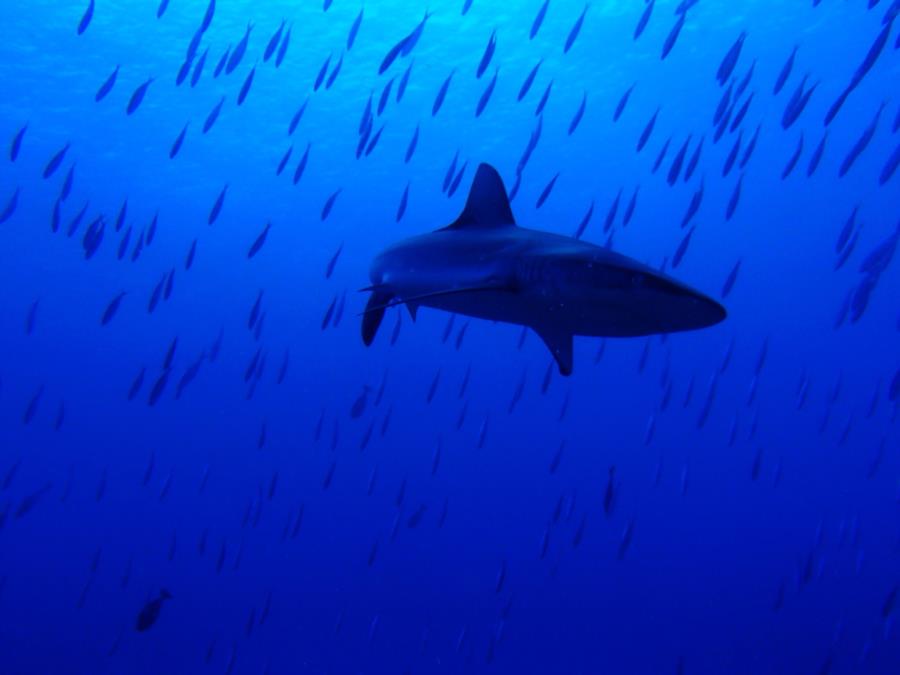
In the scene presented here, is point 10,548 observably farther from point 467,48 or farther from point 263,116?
point 467,48

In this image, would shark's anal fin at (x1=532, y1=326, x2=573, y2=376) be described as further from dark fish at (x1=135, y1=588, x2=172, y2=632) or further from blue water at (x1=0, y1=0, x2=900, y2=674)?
dark fish at (x1=135, y1=588, x2=172, y2=632)

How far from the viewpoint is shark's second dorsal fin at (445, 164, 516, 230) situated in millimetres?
4645

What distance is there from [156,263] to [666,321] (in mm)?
40082

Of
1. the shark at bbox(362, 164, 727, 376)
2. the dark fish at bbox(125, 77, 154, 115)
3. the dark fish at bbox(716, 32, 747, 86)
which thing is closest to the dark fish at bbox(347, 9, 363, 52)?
the dark fish at bbox(125, 77, 154, 115)

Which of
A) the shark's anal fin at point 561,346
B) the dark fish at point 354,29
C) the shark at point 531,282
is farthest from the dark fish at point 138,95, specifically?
the shark's anal fin at point 561,346

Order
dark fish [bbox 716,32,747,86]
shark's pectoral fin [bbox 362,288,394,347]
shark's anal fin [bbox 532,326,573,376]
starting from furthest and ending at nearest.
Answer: dark fish [bbox 716,32,747,86] < shark's pectoral fin [bbox 362,288,394,347] < shark's anal fin [bbox 532,326,573,376]

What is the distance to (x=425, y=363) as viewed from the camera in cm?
5006

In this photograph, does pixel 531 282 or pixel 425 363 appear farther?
pixel 425 363

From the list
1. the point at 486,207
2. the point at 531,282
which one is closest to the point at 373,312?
the point at 486,207

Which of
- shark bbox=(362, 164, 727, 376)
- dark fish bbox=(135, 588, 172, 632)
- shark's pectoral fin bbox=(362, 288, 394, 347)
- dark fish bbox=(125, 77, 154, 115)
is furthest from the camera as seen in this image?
dark fish bbox=(125, 77, 154, 115)

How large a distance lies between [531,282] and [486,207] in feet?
4.35

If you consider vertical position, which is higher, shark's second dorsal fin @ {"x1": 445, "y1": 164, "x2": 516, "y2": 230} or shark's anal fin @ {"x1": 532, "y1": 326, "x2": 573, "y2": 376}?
shark's second dorsal fin @ {"x1": 445, "y1": 164, "x2": 516, "y2": 230}

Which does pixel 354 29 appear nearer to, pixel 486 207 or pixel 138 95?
pixel 138 95

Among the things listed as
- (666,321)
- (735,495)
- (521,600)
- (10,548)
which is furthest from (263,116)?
(735,495)
